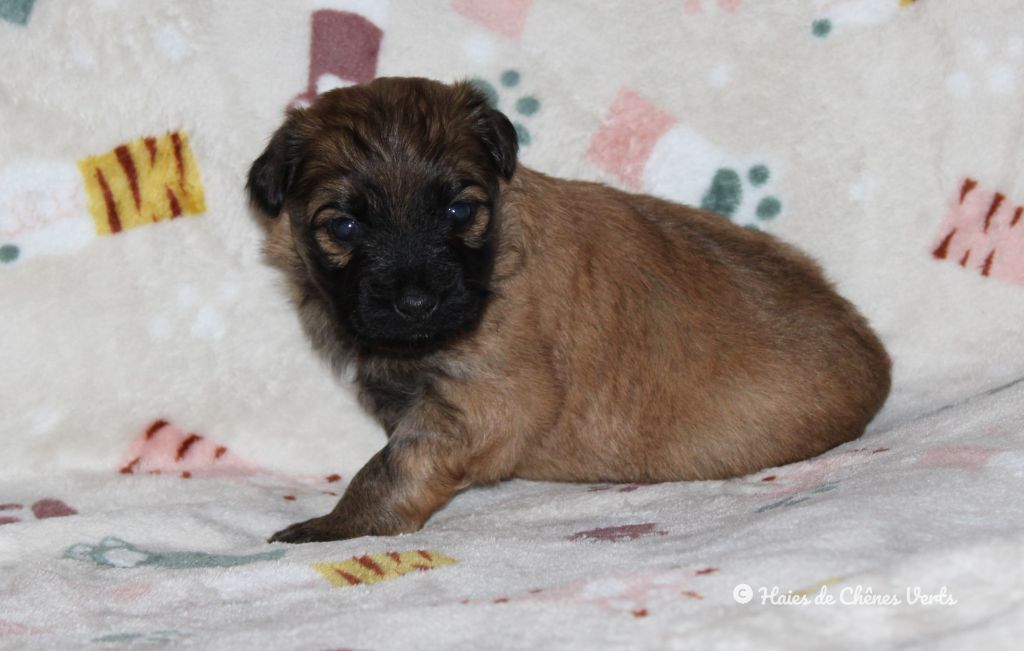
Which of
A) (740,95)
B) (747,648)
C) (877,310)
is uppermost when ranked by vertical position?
(740,95)

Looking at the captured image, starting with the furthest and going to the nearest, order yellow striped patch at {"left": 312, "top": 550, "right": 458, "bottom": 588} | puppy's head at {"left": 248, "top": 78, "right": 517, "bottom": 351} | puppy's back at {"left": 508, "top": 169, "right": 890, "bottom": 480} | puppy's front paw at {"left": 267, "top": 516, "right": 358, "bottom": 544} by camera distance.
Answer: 1. puppy's back at {"left": 508, "top": 169, "right": 890, "bottom": 480}
2. puppy's front paw at {"left": 267, "top": 516, "right": 358, "bottom": 544}
3. puppy's head at {"left": 248, "top": 78, "right": 517, "bottom": 351}
4. yellow striped patch at {"left": 312, "top": 550, "right": 458, "bottom": 588}

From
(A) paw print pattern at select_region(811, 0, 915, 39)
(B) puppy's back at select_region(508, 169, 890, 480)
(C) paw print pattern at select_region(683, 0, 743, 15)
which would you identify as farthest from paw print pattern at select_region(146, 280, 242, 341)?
(A) paw print pattern at select_region(811, 0, 915, 39)

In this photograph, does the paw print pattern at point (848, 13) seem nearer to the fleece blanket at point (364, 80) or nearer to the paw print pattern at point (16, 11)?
the fleece blanket at point (364, 80)

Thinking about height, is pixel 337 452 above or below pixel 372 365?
below

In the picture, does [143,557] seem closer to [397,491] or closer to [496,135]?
[397,491]

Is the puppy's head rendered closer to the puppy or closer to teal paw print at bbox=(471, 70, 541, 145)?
the puppy

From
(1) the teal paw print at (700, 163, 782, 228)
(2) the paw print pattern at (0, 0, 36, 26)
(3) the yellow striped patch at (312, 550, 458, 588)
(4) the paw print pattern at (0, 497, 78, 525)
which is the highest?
(2) the paw print pattern at (0, 0, 36, 26)

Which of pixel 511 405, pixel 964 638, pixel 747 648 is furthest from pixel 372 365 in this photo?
pixel 964 638

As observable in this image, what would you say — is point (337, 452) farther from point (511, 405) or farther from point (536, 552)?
point (536, 552)
